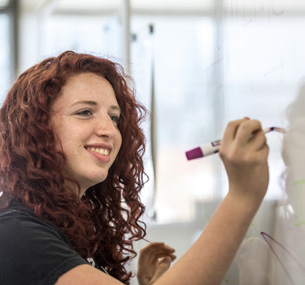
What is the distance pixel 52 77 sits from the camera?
0.97 metres

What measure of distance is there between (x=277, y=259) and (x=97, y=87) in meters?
0.45

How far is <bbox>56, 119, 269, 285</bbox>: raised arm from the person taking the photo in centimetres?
68

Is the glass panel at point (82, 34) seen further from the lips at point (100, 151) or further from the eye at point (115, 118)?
the lips at point (100, 151)

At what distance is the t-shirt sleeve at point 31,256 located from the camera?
27.9 inches

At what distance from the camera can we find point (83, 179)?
0.96 m

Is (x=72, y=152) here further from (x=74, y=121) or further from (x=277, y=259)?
(x=277, y=259)

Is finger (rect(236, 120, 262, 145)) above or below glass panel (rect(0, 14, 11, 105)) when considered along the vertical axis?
below

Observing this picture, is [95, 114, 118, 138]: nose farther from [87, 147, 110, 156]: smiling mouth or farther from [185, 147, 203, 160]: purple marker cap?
[185, 147, 203, 160]: purple marker cap

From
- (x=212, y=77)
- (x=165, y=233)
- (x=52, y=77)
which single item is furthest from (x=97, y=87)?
(x=165, y=233)

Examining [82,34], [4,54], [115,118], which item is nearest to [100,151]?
[115,118]

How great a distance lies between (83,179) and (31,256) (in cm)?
26

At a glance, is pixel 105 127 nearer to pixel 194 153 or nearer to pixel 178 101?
pixel 194 153

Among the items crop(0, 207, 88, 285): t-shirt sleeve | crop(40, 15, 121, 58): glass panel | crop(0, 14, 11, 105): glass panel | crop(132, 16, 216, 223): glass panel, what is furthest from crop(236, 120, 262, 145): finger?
crop(0, 14, 11, 105): glass panel

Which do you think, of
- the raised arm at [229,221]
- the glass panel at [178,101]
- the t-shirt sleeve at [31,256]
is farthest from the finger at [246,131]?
the glass panel at [178,101]
